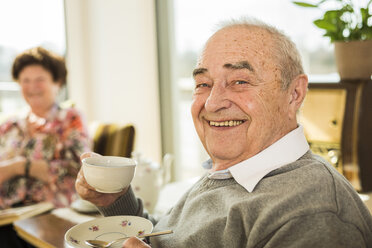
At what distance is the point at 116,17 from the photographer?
11.3 ft

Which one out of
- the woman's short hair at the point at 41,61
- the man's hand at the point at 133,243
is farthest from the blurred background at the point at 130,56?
the man's hand at the point at 133,243

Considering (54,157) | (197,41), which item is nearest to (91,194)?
(54,157)

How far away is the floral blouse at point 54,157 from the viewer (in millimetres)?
2174

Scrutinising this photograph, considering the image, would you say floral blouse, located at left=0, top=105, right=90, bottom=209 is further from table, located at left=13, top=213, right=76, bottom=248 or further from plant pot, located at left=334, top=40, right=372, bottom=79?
plant pot, located at left=334, top=40, right=372, bottom=79

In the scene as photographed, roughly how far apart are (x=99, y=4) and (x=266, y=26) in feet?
9.01

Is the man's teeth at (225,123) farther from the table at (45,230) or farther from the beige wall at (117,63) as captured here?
the beige wall at (117,63)

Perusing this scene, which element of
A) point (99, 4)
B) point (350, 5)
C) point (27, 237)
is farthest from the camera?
point (99, 4)

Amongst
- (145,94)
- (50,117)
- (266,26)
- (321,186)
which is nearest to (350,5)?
(266,26)

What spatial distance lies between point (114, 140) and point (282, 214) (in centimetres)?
146

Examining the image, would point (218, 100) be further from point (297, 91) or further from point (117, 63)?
point (117, 63)

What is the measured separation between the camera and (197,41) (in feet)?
10.3

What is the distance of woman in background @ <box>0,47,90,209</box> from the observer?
217 cm

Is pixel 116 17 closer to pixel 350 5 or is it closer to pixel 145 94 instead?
pixel 145 94

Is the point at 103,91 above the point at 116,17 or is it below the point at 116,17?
below
